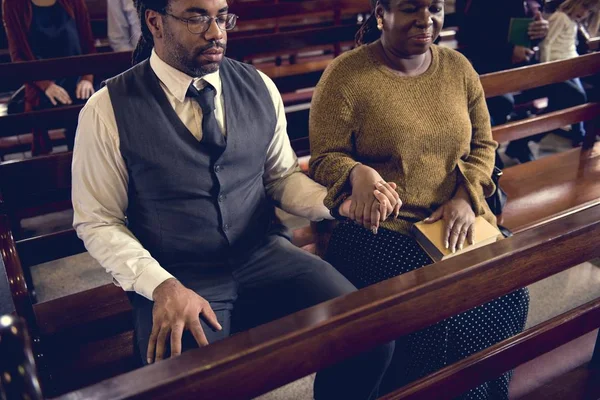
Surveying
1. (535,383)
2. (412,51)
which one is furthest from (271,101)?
(535,383)

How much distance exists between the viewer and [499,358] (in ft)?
4.56

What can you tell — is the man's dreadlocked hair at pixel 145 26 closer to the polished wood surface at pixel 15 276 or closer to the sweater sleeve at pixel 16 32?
the polished wood surface at pixel 15 276

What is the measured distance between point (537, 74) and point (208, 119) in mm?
1763

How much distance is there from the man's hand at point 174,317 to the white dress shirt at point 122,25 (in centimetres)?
268

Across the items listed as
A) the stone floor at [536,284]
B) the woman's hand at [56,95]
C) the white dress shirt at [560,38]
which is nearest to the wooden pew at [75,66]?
the woman's hand at [56,95]

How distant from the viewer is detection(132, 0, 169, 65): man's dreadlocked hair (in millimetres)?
1414

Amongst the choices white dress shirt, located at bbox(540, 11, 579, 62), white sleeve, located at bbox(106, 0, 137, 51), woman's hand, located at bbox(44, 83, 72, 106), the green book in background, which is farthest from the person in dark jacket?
woman's hand, located at bbox(44, 83, 72, 106)

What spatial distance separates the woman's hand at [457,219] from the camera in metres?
1.61

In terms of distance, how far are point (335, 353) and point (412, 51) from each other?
103cm

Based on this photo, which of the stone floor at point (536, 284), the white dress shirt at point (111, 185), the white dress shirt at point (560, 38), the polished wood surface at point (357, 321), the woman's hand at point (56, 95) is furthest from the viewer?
the white dress shirt at point (560, 38)

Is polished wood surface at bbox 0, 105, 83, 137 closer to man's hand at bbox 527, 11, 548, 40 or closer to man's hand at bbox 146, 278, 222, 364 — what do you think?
man's hand at bbox 146, 278, 222, 364

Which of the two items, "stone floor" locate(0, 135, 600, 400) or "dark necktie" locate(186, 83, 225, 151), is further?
"stone floor" locate(0, 135, 600, 400)

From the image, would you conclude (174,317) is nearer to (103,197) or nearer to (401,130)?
(103,197)

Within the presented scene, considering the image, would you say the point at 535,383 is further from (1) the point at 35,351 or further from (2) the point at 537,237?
(1) the point at 35,351
